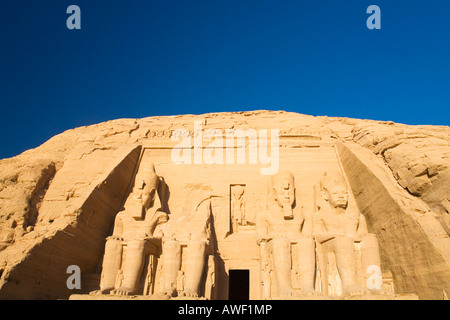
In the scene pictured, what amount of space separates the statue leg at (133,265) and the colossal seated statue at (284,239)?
189 cm

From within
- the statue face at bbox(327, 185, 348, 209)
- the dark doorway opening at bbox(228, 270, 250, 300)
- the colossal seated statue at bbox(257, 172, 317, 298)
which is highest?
the statue face at bbox(327, 185, 348, 209)

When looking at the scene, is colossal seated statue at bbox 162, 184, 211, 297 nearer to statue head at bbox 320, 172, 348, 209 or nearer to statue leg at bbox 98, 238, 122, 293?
statue leg at bbox 98, 238, 122, 293

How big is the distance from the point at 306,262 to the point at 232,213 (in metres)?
1.78

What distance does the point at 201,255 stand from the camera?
584 centimetres

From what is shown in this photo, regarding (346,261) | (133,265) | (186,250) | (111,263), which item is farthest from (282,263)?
(111,263)

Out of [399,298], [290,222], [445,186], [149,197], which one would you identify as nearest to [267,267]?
[290,222]

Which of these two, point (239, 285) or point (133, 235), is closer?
point (133, 235)

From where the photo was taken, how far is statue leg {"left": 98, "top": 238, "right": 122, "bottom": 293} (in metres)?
5.74

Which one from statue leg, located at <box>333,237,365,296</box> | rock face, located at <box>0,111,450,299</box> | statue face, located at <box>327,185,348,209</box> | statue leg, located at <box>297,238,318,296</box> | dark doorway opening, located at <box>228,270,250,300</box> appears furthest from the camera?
dark doorway opening, located at <box>228,270,250,300</box>

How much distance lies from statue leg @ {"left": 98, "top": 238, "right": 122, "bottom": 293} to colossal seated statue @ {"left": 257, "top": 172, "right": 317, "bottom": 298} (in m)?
2.24

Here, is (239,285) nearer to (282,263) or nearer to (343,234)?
(282,263)

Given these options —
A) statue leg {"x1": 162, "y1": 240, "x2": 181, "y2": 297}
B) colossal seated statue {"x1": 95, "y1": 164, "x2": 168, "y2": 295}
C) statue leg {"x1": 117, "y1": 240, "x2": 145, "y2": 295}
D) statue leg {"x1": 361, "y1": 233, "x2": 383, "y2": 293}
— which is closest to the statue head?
statue leg {"x1": 361, "y1": 233, "x2": 383, "y2": 293}

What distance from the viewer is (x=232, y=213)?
707 centimetres

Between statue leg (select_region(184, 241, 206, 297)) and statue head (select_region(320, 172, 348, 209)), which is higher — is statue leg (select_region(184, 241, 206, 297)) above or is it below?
below
